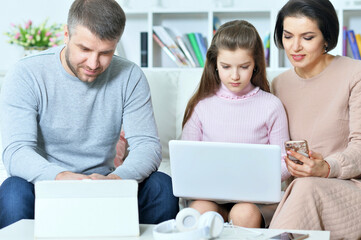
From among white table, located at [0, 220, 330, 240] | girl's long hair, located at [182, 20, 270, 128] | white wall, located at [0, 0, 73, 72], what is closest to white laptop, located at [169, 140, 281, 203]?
white table, located at [0, 220, 330, 240]

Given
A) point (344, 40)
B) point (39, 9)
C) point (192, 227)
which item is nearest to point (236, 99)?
point (192, 227)

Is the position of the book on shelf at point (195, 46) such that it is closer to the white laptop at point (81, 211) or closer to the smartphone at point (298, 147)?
the smartphone at point (298, 147)

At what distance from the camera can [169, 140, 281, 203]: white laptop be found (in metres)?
1.57

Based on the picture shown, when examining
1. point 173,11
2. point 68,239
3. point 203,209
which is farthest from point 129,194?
point 173,11

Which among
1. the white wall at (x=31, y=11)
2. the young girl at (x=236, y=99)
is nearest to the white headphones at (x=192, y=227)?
the young girl at (x=236, y=99)

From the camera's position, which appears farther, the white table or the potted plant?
the potted plant

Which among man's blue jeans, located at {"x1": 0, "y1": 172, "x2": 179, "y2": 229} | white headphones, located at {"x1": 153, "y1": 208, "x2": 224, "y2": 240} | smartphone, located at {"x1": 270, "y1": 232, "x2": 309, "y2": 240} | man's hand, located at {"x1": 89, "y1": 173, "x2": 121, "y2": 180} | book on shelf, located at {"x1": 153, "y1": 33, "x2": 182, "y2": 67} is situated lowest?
man's blue jeans, located at {"x1": 0, "y1": 172, "x2": 179, "y2": 229}

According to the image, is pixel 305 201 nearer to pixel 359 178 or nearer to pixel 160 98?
pixel 359 178

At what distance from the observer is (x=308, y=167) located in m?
1.73

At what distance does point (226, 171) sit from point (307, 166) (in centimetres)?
28

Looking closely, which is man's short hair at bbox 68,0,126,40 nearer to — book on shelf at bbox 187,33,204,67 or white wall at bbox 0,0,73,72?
book on shelf at bbox 187,33,204,67

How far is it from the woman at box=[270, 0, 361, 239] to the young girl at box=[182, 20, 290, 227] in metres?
0.08

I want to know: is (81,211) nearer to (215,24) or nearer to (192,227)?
(192,227)

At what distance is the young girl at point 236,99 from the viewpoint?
2014 millimetres
